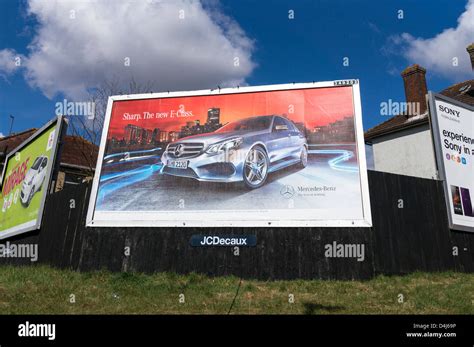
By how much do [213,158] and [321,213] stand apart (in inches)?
129

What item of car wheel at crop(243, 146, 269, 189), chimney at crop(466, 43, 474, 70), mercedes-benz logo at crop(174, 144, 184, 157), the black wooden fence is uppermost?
chimney at crop(466, 43, 474, 70)

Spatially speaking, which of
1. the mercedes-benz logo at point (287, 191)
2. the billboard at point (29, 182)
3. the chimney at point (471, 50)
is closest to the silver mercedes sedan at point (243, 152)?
the mercedes-benz logo at point (287, 191)

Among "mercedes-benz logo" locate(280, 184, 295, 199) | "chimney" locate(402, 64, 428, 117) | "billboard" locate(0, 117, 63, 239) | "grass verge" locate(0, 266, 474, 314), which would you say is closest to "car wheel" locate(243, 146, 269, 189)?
"mercedes-benz logo" locate(280, 184, 295, 199)

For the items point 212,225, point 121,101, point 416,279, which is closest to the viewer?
point 416,279

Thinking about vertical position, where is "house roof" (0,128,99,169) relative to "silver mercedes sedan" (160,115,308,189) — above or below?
above

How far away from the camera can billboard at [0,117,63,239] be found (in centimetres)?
1222

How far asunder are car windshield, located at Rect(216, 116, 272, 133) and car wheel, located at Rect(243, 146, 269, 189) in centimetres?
66

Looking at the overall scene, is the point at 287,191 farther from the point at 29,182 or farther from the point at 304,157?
the point at 29,182

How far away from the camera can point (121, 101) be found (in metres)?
12.2

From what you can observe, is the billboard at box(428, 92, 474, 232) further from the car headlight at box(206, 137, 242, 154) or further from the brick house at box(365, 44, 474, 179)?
the brick house at box(365, 44, 474, 179)

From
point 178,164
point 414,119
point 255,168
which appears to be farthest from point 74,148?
point 414,119

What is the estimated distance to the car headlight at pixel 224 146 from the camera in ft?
34.8
